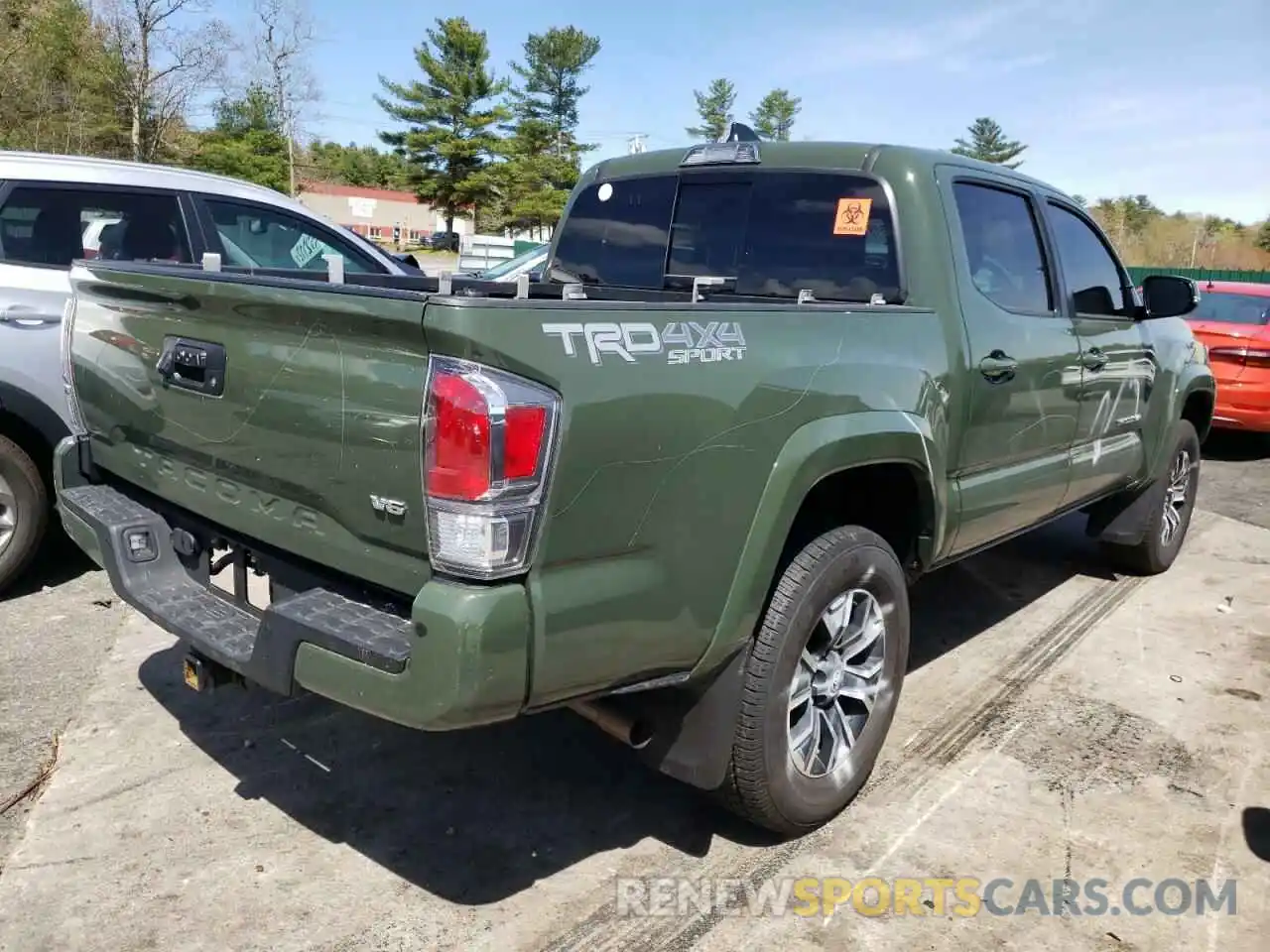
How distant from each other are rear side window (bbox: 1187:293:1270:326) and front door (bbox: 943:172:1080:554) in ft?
21.7

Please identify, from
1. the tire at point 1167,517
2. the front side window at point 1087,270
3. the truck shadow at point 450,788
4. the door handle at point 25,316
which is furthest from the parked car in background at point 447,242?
the truck shadow at point 450,788

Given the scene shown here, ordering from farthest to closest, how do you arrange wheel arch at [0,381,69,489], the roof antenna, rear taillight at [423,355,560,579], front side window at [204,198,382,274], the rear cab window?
front side window at [204,198,382,274] < wheel arch at [0,381,69,489] < the roof antenna < the rear cab window < rear taillight at [423,355,560,579]

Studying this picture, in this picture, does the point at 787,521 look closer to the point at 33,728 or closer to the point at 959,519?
the point at 959,519

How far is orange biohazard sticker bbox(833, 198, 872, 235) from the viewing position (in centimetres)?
351

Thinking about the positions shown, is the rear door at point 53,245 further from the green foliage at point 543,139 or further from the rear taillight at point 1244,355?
the green foliage at point 543,139

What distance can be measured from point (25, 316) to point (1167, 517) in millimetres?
5884

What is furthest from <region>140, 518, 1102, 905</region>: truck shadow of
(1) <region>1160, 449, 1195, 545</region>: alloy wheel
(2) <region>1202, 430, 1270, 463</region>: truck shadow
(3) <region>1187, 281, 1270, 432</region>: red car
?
(2) <region>1202, 430, 1270, 463</region>: truck shadow

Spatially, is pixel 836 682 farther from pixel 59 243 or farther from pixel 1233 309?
pixel 1233 309

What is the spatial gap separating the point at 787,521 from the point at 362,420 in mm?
1071

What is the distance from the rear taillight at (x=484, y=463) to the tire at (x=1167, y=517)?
14.5 feet

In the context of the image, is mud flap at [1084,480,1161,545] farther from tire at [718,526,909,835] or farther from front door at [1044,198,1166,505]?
tire at [718,526,909,835]

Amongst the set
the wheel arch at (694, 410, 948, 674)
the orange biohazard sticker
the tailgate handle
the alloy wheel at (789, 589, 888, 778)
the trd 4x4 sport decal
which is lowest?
the alloy wheel at (789, 589, 888, 778)

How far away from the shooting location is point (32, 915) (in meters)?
2.60

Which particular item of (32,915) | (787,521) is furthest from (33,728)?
(787,521)
